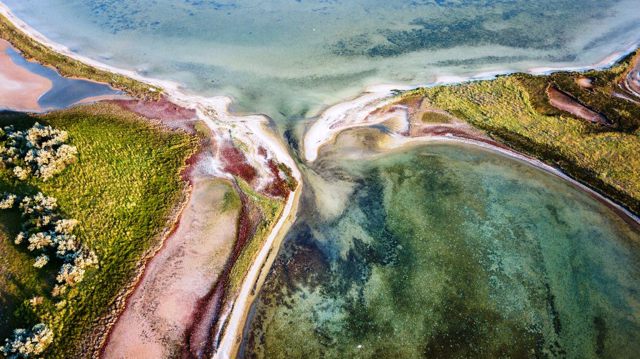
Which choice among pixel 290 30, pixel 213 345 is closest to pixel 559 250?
pixel 213 345

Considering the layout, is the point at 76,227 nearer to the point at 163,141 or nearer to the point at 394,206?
the point at 163,141

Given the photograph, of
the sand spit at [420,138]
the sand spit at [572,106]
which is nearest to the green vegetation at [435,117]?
the sand spit at [420,138]

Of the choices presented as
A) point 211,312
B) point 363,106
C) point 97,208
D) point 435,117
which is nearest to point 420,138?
point 435,117

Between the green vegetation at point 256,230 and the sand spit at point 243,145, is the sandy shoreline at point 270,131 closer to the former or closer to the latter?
the sand spit at point 243,145

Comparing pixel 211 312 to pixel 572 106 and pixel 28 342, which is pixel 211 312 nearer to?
pixel 28 342

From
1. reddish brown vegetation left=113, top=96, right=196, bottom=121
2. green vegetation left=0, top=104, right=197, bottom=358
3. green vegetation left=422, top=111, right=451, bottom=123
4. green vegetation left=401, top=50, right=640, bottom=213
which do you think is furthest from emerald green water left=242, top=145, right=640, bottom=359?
reddish brown vegetation left=113, top=96, right=196, bottom=121

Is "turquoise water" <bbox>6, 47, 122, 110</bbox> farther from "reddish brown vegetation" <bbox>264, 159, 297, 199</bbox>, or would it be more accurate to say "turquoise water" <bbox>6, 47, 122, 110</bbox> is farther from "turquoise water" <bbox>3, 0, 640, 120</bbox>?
"reddish brown vegetation" <bbox>264, 159, 297, 199</bbox>
